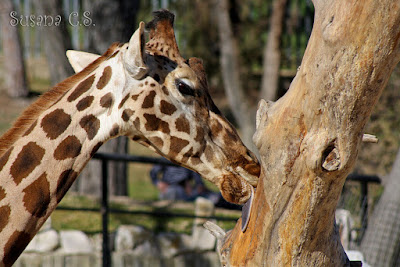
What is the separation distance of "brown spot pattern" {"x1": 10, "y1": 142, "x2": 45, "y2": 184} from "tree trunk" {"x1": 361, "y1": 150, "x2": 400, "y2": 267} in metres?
2.77

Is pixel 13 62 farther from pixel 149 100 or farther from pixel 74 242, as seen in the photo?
pixel 149 100

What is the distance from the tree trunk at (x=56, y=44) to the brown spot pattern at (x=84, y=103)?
3.98 metres

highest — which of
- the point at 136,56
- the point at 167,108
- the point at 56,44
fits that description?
the point at 56,44

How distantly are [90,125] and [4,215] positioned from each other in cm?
54

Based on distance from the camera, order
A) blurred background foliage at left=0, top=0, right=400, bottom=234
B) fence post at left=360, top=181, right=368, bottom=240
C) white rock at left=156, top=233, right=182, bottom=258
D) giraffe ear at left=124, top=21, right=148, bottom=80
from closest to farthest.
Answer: giraffe ear at left=124, top=21, right=148, bottom=80
fence post at left=360, top=181, right=368, bottom=240
white rock at left=156, top=233, right=182, bottom=258
blurred background foliage at left=0, top=0, right=400, bottom=234

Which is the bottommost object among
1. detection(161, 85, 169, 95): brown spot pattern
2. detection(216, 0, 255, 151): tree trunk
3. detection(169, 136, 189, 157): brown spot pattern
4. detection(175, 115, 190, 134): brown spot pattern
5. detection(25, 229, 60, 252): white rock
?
detection(25, 229, 60, 252): white rock

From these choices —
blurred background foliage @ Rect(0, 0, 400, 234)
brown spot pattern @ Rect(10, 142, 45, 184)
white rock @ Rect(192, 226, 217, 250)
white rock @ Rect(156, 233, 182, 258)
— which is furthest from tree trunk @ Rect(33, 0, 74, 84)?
brown spot pattern @ Rect(10, 142, 45, 184)

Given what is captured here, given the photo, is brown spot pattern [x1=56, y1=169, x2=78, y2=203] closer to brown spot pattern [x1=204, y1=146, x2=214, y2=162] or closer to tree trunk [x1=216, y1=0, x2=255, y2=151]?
brown spot pattern [x1=204, y1=146, x2=214, y2=162]

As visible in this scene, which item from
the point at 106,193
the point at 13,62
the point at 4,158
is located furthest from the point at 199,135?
the point at 13,62

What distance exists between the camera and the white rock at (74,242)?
15.3ft

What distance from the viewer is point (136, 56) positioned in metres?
2.41

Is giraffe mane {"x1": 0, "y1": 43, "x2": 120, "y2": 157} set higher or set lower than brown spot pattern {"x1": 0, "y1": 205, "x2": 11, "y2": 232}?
higher

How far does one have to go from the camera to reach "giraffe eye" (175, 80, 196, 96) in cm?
257

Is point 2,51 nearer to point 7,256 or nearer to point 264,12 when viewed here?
point 264,12
